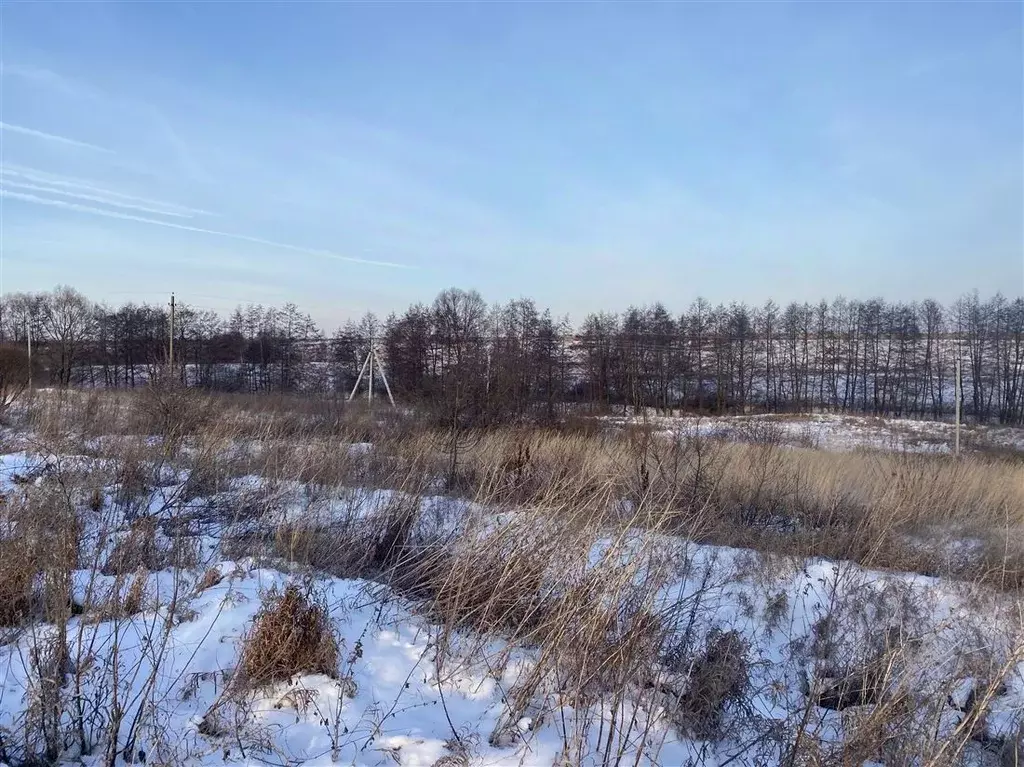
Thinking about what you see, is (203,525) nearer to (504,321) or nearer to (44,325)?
(504,321)

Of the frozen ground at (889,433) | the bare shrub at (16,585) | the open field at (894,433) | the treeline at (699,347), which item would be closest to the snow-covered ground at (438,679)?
the bare shrub at (16,585)

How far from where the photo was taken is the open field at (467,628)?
9.21 ft

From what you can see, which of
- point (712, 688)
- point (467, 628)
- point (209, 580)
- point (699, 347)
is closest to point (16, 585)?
point (209, 580)

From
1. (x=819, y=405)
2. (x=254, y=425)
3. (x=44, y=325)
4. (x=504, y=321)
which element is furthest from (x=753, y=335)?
(x=44, y=325)

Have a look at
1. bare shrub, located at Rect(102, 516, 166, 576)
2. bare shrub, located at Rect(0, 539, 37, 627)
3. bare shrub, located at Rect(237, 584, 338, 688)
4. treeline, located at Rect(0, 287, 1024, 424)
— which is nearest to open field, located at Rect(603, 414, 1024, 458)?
treeline, located at Rect(0, 287, 1024, 424)

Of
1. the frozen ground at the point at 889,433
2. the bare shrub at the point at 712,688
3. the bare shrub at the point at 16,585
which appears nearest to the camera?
the bare shrub at the point at 712,688

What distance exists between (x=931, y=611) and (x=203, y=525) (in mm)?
6094

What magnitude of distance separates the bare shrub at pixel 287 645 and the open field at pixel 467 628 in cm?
1

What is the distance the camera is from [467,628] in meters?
3.79

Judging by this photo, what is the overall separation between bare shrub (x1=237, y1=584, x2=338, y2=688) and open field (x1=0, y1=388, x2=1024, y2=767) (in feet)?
0.04

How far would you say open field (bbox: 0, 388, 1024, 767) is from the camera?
2.81 meters

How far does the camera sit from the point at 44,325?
48156 millimetres

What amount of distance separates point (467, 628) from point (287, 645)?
1053mm

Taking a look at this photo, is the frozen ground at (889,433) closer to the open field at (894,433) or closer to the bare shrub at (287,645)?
the open field at (894,433)
